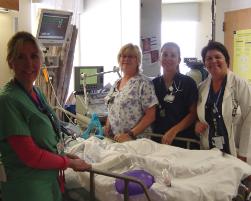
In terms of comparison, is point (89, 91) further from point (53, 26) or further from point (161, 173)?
point (161, 173)

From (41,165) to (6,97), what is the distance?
296 mm

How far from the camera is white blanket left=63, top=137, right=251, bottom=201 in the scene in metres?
1.46

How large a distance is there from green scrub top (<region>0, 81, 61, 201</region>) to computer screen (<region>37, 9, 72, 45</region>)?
72.0 inches

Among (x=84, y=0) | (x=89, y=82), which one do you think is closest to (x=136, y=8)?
(x=84, y=0)

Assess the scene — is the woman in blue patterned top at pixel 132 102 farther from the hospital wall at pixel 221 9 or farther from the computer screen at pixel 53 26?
the hospital wall at pixel 221 9

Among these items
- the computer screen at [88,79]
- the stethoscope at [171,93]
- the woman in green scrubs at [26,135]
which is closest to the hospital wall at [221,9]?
the computer screen at [88,79]

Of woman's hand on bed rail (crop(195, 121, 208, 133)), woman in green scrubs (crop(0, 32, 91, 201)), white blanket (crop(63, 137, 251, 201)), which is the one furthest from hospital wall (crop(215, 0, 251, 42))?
woman in green scrubs (crop(0, 32, 91, 201))

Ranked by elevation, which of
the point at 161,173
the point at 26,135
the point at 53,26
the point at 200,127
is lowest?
the point at 161,173

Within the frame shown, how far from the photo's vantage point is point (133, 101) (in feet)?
7.57

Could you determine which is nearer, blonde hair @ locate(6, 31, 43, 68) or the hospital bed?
blonde hair @ locate(6, 31, 43, 68)

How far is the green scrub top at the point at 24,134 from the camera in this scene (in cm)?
127

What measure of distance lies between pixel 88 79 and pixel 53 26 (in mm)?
622

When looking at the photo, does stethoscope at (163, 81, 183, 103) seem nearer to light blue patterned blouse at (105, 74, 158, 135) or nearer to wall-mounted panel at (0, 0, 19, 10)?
light blue patterned blouse at (105, 74, 158, 135)

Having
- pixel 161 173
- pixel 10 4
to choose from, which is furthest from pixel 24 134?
pixel 10 4
